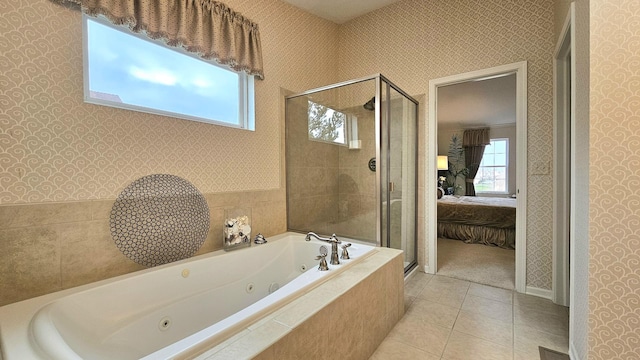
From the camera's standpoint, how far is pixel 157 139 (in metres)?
1.62

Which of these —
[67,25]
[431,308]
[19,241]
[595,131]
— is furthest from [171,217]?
[595,131]

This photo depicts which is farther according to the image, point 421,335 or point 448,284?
point 448,284

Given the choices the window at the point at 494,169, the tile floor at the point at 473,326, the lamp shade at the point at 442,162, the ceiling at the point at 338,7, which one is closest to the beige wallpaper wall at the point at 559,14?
the ceiling at the point at 338,7

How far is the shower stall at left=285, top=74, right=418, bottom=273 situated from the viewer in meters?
2.23

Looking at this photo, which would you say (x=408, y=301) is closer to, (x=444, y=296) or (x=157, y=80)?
(x=444, y=296)

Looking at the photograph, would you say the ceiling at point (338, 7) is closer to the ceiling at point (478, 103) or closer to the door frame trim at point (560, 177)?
the ceiling at point (478, 103)

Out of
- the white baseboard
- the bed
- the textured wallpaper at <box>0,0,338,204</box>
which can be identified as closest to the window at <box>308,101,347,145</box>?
the textured wallpaper at <box>0,0,338,204</box>

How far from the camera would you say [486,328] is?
1751 millimetres

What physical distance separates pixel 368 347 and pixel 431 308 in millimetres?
822

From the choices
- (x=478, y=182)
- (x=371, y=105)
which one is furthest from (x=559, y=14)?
(x=478, y=182)

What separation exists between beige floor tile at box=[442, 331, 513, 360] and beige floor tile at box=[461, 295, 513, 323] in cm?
37

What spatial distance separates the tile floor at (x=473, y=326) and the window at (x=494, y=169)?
533cm

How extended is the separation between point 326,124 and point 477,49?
1.59m

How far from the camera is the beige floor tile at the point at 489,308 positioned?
190 cm
